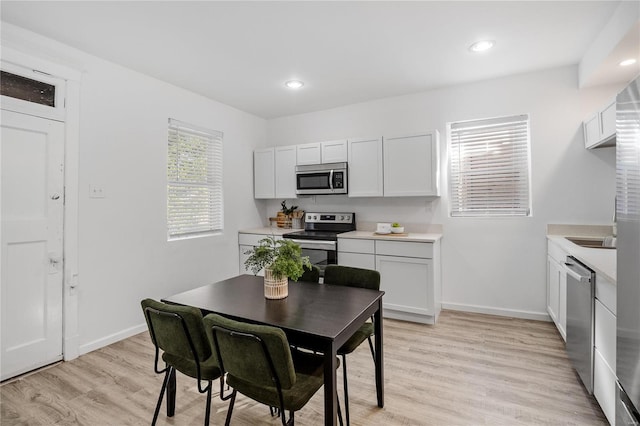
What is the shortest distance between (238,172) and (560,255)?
3.77 meters

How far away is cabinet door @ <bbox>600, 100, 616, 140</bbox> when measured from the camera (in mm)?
2414

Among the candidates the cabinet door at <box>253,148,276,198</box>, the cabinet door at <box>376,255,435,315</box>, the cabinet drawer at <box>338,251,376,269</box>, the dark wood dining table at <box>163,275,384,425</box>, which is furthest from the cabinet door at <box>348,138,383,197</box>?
the dark wood dining table at <box>163,275,384,425</box>

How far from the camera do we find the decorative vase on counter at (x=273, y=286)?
1.89 meters

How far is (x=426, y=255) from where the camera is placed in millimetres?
3342

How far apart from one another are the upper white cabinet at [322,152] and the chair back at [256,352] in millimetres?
3066

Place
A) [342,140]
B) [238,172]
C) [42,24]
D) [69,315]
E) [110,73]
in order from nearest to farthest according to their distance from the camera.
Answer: [42,24], [69,315], [110,73], [342,140], [238,172]

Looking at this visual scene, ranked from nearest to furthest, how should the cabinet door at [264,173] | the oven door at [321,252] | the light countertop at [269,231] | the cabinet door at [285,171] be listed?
1. the oven door at [321,252]
2. the light countertop at [269,231]
3. the cabinet door at [285,171]
4. the cabinet door at [264,173]

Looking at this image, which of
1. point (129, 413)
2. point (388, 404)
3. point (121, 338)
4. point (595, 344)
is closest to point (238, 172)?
point (121, 338)

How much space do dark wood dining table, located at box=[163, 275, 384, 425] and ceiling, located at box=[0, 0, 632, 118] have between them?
75.0 inches

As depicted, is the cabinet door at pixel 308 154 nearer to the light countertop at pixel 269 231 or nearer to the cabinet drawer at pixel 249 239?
the light countertop at pixel 269 231

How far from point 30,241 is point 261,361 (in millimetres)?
2374

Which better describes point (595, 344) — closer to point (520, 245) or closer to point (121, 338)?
point (520, 245)

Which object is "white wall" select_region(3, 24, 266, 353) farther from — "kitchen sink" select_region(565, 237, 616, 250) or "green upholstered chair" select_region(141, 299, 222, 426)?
"kitchen sink" select_region(565, 237, 616, 250)

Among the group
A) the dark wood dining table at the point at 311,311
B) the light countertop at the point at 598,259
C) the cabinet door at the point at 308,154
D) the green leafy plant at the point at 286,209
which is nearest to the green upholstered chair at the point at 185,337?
the dark wood dining table at the point at 311,311
